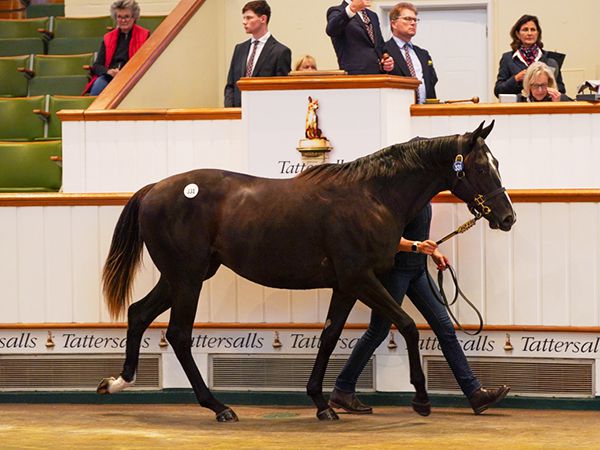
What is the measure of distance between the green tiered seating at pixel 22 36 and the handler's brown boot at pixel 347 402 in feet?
22.3

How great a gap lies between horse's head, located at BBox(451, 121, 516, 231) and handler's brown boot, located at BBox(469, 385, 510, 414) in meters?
0.97

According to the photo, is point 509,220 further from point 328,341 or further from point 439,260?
point 328,341

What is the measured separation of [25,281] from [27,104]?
3.67 metres

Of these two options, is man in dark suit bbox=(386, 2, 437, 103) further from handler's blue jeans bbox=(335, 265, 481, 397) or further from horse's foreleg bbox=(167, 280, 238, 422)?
horse's foreleg bbox=(167, 280, 238, 422)

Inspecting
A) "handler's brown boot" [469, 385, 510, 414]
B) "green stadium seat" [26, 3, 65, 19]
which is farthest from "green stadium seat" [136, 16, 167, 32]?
"handler's brown boot" [469, 385, 510, 414]

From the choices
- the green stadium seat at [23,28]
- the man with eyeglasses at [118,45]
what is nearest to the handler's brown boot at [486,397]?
the man with eyeglasses at [118,45]

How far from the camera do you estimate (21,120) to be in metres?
12.3

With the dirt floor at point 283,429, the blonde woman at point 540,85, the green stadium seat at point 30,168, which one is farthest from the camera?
the green stadium seat at point 30,168

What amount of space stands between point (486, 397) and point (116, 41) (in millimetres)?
5426

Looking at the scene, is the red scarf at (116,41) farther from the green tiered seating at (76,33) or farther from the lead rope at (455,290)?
the lead rope at (455,290)

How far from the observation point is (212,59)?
41.8 feet

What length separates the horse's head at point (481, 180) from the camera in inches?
315

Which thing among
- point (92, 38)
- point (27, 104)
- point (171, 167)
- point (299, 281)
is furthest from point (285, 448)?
point (92, 38)

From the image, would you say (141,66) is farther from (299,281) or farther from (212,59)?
(299,281)
